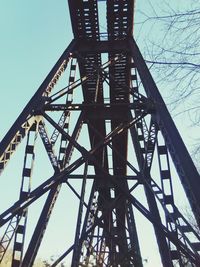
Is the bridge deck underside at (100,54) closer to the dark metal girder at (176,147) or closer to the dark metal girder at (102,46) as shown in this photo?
the dark metal girder at (102,46)

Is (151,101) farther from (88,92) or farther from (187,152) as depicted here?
(88,92)

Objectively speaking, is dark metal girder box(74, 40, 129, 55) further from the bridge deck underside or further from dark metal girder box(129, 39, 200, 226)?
dark metal girder box(129, 39, 200, 226)

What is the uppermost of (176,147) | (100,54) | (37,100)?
(100,54)

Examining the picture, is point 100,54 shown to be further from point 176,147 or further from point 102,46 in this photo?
point 176,147

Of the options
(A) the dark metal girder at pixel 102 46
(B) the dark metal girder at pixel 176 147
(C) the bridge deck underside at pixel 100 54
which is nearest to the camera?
(B) the dark metal girder at pixel 176 147

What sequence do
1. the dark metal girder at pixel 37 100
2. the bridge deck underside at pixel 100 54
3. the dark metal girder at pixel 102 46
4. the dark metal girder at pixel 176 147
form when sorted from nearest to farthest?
1. the dark metal girder at pixel 176 147
2. the dark metal girder at pixel 37 100
3. the bridge deck underside at pixel 100 54
4. the dark metal girder at pixel 102 46

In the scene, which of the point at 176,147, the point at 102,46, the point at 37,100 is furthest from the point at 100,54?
the point at 176,147

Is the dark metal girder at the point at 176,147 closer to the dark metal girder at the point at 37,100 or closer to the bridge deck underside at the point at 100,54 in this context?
the bridge deck underside at the point at 100,54

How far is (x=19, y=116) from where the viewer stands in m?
6.86

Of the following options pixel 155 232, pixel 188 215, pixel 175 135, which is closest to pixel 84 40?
pixel 175 135

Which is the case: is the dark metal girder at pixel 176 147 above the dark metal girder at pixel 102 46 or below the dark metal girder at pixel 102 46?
below

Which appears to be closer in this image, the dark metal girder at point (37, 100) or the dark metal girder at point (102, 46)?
the dark metal girder at point (37, 100)

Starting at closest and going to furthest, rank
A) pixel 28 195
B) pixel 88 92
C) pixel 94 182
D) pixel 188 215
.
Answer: pixel 28 195 → pixel 88 92 → pixel 94 182 → pixel 188 215

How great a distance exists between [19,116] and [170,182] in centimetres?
356
